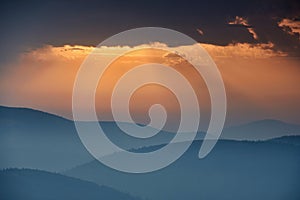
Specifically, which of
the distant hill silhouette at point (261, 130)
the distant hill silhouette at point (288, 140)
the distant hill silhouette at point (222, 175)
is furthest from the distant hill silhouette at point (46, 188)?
the distant hill silhouette at point (288, 140)

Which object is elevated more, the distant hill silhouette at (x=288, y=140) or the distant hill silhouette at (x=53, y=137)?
the distant hill silhouette at (x=53, y=137)

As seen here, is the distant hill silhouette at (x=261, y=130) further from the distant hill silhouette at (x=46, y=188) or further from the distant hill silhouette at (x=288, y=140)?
the distant hill silhouette at (x=46, y=188)

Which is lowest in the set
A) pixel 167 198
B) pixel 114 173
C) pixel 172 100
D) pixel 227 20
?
pixel 167 198

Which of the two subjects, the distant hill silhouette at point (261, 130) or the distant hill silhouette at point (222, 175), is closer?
the distant hill silhouette at point (261, 130)

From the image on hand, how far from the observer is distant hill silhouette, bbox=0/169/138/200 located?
7.57 m

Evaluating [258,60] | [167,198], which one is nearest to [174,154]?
[167,198]

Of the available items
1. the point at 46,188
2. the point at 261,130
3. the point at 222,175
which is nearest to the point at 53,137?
the point at 46,188

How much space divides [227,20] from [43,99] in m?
3.15

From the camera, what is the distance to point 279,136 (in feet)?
24.6

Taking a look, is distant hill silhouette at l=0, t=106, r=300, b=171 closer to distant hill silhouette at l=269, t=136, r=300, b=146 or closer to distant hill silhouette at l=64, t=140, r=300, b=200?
distant hill silhouette at l=269, t=136, r=300, b=146

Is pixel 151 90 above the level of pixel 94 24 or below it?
below

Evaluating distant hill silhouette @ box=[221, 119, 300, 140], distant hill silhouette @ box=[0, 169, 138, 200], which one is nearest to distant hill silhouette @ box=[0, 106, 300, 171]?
distant hill silhouette @ box=[221, 119, 300, 140]

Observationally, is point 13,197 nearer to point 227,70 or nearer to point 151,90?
point 151,90

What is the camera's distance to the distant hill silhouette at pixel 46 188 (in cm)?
757
